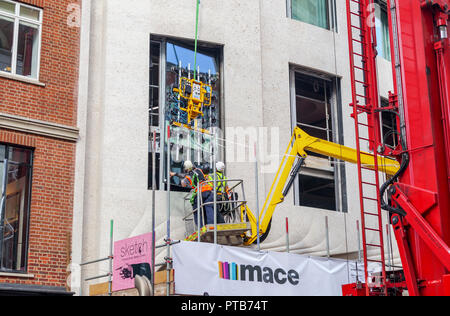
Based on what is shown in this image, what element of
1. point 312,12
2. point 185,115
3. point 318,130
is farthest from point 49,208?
point 312,12

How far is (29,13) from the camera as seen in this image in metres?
16.8

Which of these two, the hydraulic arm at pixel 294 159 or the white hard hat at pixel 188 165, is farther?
the hydraulic arm at pixel 294 159

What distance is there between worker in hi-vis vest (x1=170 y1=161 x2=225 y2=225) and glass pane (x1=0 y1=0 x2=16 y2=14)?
17.9 ft

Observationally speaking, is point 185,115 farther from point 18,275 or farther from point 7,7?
point 18,275

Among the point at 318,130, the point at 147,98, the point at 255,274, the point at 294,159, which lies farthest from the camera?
the point at 318,130

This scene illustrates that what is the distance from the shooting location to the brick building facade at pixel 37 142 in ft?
50.1

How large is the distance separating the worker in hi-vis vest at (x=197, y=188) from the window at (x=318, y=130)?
13.1 ft

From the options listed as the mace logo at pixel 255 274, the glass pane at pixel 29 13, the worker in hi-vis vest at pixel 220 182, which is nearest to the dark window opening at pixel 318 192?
the worker in hi-vis vest at pixel 220 182

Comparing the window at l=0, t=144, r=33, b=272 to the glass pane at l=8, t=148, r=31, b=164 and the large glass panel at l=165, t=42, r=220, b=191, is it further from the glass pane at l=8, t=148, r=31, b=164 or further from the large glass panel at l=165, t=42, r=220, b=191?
the large glass panel at l=165, t=42, r=220, b=191

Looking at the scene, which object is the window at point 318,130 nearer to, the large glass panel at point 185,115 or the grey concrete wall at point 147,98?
the grey concrete wall at point 147,98

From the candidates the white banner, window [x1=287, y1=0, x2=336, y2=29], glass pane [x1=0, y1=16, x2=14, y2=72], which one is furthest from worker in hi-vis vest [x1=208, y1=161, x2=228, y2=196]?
window [x1=287, y1=0, x2=336, y2=29]

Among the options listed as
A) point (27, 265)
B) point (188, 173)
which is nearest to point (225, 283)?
point (188, 173)

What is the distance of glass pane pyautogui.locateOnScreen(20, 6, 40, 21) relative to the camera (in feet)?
54.7

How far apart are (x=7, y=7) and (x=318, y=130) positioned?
9321 millimetres
